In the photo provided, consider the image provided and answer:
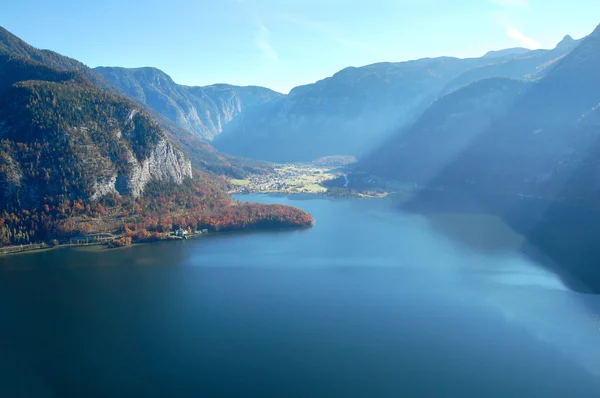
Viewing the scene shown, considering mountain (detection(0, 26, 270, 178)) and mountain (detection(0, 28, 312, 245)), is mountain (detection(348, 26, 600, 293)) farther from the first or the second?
mountain (detection(0, 26, 270, 178))

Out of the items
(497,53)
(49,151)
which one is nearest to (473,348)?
(49,151)

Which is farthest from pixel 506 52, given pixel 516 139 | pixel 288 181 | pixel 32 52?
pixel 32 52

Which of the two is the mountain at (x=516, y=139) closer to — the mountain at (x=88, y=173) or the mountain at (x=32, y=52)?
the mountain at (x=88, y=173)

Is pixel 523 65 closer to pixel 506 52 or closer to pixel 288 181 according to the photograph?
pixel 506 52

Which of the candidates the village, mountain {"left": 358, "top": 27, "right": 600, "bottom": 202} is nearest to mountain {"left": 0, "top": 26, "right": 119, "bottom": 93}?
the village

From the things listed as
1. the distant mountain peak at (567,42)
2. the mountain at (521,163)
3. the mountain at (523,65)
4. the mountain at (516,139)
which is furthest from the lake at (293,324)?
the distant mountain peak at (567,42)
